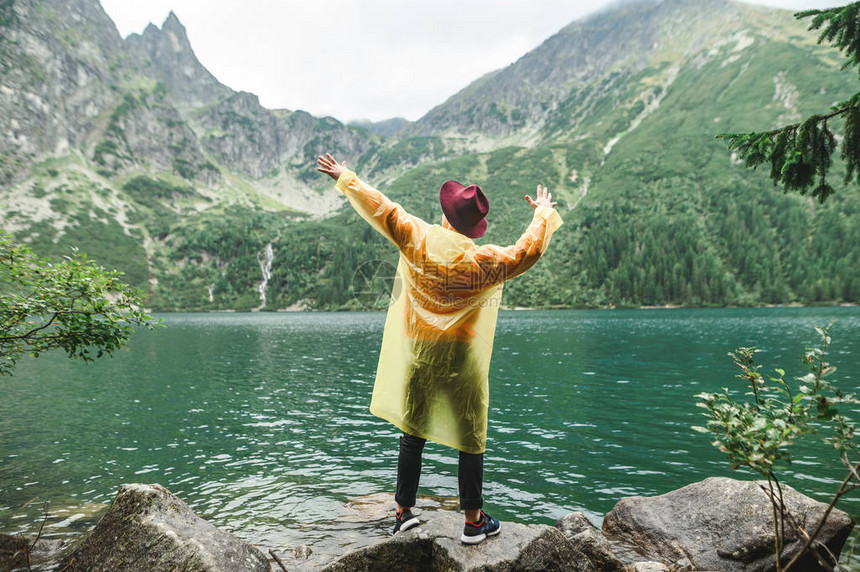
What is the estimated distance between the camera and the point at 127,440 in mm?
16469

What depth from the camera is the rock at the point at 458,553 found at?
483cm

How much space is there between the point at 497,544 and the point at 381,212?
398cm

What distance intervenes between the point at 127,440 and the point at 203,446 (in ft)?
11.1

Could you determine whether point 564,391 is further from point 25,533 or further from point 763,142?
point 25,533

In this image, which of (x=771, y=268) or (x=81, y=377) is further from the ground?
(x=771, y=268)

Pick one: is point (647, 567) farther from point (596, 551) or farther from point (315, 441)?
point (315, 441)

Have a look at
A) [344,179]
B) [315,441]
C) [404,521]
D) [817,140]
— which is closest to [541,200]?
[344,179]

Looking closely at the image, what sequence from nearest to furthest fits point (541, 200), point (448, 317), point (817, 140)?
point (448, 317) < point (541, 200) < point (817, 140)

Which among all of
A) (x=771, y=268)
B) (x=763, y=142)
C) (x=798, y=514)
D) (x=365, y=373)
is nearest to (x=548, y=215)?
(x=763, y=142)

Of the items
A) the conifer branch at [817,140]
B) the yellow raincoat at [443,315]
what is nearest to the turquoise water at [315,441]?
the yellow raincoat at [443,315]

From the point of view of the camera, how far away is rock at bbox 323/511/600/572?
4.83 m

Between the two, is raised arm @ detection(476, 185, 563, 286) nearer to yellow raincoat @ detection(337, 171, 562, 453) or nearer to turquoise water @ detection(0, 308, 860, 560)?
yellow raincoat @ detection(337, 171, 562, 453)

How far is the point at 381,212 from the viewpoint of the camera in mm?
4844

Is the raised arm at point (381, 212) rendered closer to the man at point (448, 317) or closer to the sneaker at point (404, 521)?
the man at point (448, 317)
